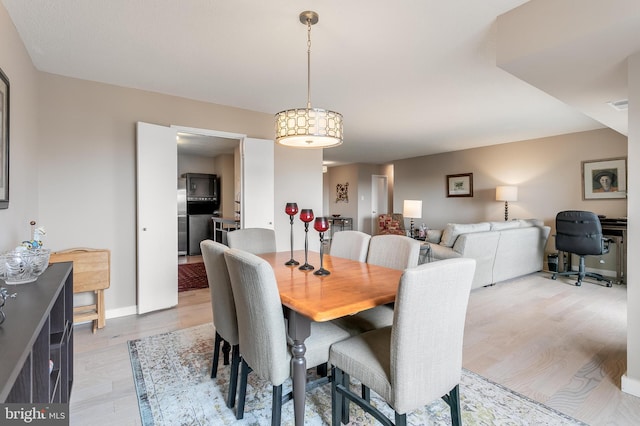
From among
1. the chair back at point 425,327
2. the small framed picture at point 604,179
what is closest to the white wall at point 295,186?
the chair back at point 425,327

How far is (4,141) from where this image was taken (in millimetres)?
1917

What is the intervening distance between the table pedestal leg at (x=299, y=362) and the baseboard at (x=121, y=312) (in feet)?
8.78

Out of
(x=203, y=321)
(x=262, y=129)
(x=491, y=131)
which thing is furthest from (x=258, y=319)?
(x=491, y=131)

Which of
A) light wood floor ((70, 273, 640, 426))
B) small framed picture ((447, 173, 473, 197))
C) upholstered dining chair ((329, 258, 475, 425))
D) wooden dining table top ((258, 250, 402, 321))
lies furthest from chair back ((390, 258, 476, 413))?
small framed picture ((447, 173, 473, 197))

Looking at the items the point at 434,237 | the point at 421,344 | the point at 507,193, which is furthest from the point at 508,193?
the point at 421,344

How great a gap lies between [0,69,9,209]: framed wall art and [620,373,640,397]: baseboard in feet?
12.8

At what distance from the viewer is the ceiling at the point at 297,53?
206cm

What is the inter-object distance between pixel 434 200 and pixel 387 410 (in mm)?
6534

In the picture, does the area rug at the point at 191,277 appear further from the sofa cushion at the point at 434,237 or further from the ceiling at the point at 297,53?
the sofa cushion at the point at 434,237

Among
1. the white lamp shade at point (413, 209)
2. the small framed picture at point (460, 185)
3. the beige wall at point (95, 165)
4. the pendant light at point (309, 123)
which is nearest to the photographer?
the pendant light at point (309, 123)

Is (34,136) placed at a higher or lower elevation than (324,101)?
lower

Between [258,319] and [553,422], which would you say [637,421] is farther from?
[258,319]

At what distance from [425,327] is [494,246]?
11.7 feet

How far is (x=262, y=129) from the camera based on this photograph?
4.34 metres
